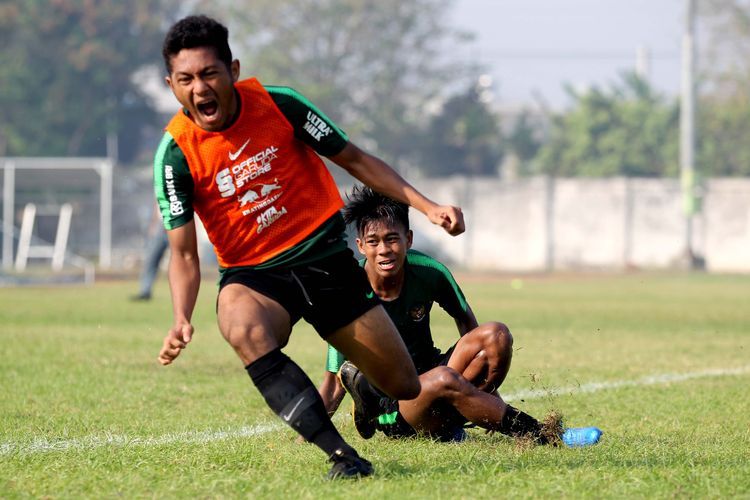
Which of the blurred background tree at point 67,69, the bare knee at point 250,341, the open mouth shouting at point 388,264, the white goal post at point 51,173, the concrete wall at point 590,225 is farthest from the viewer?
the blurred background tree at point 67,69

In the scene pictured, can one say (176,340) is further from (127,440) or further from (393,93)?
(393,93)

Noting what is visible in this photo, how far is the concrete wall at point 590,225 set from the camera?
37281mm

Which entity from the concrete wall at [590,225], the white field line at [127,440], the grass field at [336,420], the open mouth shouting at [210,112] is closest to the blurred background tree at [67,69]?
the concrete wall at [590,225]

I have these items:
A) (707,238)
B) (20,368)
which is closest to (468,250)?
(707,238)

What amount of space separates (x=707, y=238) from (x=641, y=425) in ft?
106

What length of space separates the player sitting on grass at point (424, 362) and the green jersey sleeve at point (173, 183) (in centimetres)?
136

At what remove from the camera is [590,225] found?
38406 millimetres

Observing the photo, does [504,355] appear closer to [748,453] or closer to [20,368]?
[748,453]

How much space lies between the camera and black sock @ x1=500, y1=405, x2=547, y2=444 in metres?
5.32

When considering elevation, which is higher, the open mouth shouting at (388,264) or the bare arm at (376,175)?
the bare arm at (376,175)

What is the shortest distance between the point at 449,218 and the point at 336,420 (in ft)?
8.34

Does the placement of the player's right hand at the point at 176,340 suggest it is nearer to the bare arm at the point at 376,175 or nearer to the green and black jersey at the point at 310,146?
the green and black jersey at the point at 310,146

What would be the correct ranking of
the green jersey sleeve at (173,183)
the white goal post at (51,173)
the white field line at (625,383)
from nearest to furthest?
the green jersey sleeve at (173,183)
the white field line at (625,383)
the white goal post at (51,173)

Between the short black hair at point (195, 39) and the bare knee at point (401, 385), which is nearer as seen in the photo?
the short black hair at point (195, 39)
